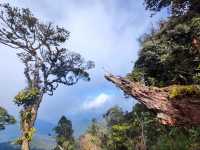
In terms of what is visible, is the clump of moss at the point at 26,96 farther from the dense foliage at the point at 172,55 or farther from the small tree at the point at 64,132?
the small tree at the point at 64,132

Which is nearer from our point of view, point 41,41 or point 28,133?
point 28,133

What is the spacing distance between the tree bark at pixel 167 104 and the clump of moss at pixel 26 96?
32.1 meters

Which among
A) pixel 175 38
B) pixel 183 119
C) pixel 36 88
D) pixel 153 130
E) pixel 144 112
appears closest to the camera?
pixel 183 119

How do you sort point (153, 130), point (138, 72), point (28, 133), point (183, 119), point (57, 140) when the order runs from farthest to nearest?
1. point (57, 140)
2. point (28, 133)
3. point (153, 130)
4. point (138, 72)
5. point (183, 119)

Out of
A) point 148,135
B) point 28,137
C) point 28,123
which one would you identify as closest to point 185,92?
point 148,135

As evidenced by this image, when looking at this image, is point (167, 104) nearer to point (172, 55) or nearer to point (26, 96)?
point (172, 55)

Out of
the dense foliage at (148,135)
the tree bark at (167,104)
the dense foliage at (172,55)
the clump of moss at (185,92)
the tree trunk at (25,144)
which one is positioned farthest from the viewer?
the tree trunk at (25,144)

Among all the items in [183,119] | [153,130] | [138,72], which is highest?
[138,72]

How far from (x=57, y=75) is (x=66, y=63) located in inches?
76.7

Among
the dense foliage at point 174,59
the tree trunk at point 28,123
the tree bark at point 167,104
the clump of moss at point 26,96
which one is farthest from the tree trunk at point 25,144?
the tree bark at point 167,104

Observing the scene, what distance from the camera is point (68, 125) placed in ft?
253

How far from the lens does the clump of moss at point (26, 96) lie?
43.9 metres

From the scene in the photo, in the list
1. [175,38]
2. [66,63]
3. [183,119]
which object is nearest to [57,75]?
[66,63]

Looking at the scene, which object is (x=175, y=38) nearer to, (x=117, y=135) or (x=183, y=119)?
(x=183, y=119)
